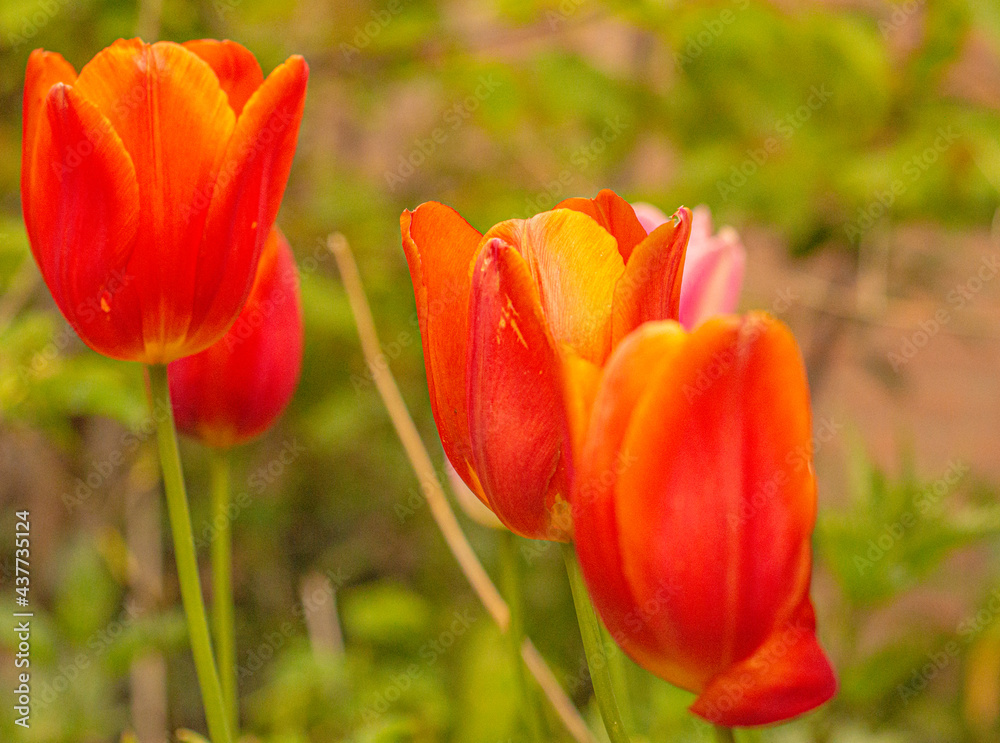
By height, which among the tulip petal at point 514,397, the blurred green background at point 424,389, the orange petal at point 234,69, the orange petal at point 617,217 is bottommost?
the blurred green background at point 424,389

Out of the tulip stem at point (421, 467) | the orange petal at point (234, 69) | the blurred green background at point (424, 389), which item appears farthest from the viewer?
the blurred green background at point (424, 389)

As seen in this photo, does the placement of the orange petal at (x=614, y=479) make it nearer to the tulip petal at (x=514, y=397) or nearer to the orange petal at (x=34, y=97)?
the tulip petal at (x=514, y=397)

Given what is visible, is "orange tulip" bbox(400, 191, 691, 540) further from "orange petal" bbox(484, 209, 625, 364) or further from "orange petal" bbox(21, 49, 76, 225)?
"orange petal" bbox(21, 49, 76, 225)

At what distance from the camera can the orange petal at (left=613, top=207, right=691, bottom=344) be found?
0.20 meters

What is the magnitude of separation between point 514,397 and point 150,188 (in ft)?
0.39

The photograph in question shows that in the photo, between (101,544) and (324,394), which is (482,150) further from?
(101,544)

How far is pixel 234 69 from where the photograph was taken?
0.29m

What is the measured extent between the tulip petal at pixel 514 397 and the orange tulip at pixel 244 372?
18 cm

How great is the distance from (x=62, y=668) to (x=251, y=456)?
1213 millimetres

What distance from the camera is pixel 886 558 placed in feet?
1.92

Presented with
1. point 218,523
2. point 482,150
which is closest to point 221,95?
point 218,523

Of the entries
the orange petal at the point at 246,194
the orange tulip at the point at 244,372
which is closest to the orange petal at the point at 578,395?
the orange petal at the point at 246,194

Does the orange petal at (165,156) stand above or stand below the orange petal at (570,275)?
above

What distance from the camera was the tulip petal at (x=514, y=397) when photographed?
0.20 meters
